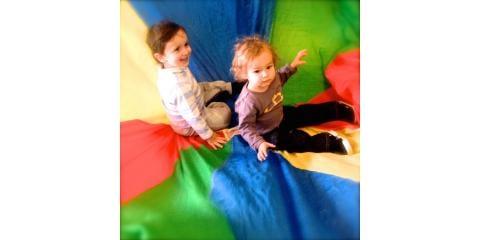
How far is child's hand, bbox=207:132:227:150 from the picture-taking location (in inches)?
54.1

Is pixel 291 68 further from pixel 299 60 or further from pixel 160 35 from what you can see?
pixel 160 35

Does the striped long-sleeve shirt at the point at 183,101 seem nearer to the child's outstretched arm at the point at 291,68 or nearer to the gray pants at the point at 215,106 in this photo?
the gray pants at the point at 215,106

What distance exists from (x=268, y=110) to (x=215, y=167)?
0.23 m

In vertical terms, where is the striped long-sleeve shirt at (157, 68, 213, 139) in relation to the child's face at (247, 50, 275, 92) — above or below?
below

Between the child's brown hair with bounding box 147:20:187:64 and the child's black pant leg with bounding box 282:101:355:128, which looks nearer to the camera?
the child's brown hair with bounding box 147:20:187:64

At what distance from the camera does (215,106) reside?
139 centimetres

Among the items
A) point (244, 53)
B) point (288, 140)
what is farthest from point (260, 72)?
point (288, 140)

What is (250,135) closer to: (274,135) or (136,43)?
(274,135)

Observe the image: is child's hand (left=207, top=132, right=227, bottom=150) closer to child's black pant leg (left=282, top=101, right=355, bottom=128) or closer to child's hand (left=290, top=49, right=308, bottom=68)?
child's black pant leg (left=282, top=101, right=355, bottom=128)

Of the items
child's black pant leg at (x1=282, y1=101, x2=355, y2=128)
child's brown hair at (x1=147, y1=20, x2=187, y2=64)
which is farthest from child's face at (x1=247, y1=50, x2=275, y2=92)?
child's brown hair at (x1=147, y1=20, x2=187, y2=64)

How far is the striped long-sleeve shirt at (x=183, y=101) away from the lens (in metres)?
1.34

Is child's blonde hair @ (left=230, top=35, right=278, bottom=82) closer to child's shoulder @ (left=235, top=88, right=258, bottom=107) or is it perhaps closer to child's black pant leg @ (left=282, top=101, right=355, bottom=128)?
child's shoulder @ (left=235, top=88, right=258, bottom=107)
